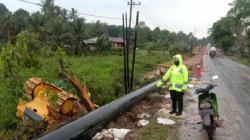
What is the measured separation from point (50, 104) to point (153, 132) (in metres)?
2.58

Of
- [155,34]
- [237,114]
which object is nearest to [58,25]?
[237,114]

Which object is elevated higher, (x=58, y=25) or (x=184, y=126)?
(x=58, y=25)

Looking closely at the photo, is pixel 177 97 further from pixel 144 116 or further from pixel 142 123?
pixel 142 123

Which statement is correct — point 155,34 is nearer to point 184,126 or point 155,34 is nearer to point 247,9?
point 247,9

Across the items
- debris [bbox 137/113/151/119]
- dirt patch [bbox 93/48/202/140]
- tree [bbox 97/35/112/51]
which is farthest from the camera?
tree [bbox 97/35/112/51]

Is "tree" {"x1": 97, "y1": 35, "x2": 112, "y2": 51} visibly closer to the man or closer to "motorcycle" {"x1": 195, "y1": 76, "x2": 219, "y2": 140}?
the man

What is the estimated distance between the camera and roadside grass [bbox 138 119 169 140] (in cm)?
908

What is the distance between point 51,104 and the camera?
9.67m

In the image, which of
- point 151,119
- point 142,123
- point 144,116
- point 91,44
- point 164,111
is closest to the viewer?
point 142,123

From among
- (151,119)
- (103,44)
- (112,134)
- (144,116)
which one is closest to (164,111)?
(144,116)

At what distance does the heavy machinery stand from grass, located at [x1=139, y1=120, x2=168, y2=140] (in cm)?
154

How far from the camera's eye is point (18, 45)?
9719 millimetres

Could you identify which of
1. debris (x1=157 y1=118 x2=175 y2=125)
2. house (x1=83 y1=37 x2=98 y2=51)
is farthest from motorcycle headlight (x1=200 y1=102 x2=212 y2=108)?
house (x1=83 y1=37 x2=98 y2=51)

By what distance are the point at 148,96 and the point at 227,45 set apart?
312 feet
